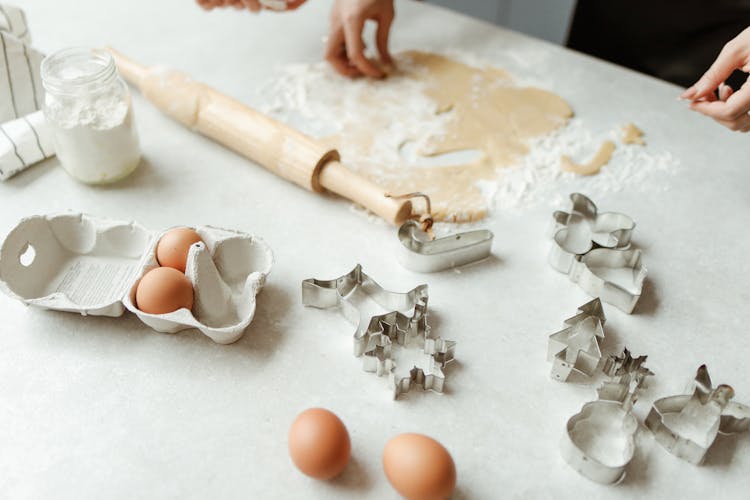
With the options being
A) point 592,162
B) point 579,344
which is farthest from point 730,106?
point 579,344

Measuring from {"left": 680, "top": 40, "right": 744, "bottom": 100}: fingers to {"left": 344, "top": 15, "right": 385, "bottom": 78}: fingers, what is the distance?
2.11ft

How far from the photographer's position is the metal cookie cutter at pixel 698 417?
0.86 meters

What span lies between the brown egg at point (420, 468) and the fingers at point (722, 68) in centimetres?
77

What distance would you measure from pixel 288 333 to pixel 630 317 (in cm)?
52

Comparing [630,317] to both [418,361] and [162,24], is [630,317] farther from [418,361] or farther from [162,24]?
[162,24]

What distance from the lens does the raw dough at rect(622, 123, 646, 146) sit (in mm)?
1354

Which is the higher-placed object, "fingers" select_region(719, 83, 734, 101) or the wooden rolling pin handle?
"fingers" select_region(719, 83, 734, 101)

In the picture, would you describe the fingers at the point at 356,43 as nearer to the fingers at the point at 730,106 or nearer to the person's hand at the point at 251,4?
the person's hand at the point at 251,4

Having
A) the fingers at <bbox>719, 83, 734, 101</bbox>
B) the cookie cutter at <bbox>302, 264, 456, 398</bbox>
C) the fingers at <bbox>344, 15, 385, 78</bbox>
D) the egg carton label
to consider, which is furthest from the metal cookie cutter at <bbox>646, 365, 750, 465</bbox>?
the fingers at <bbox>344, 15, 385, 78</bbox>

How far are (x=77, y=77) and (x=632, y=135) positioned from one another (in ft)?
3.45

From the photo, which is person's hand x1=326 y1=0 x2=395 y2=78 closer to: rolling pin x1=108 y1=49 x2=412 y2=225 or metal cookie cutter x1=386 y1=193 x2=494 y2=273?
rolling pin x1=108 y1=49 x2=412 y2=225

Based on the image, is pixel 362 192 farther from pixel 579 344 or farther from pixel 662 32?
pixel 662 32

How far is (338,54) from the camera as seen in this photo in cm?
150

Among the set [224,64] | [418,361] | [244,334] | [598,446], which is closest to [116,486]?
[244,334]
